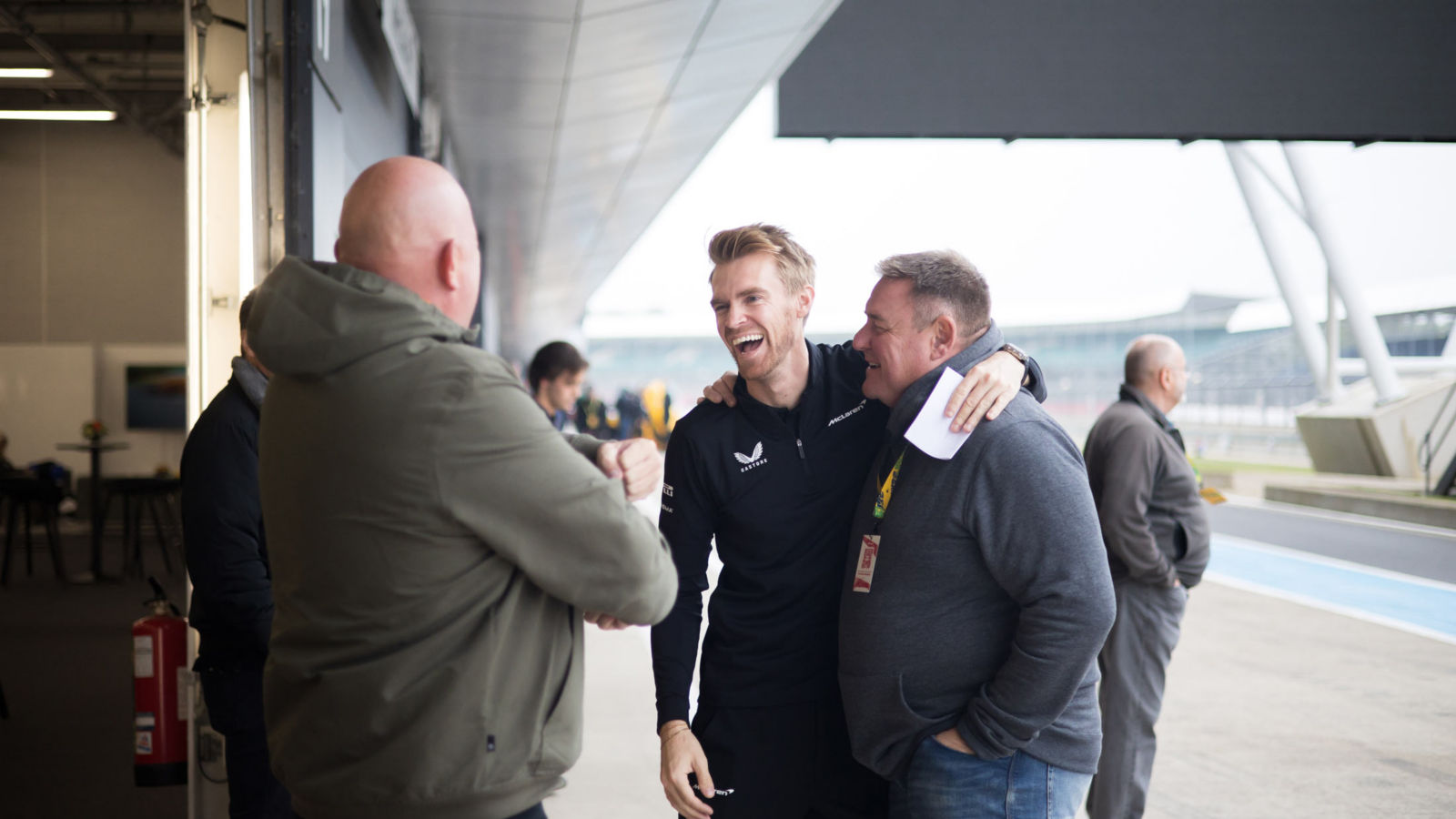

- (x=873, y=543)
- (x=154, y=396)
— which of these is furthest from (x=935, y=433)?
(x=154, y=396)

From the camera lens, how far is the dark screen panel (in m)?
7.24

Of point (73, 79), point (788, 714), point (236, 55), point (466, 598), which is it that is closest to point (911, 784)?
point (788, 714)

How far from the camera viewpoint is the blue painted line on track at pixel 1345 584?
837 cm

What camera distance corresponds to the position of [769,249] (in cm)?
221

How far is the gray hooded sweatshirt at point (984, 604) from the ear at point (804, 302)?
16.2 inches

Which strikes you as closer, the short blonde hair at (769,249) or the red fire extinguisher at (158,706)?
the short blonde hair at (769,249)

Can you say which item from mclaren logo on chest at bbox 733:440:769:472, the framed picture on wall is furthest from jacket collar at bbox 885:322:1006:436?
the framed picture on wall

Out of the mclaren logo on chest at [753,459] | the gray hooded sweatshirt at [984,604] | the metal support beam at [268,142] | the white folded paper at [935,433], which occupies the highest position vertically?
the metal support beam at [268,142]

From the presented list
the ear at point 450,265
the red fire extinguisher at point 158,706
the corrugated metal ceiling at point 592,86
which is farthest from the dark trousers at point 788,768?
the corrugated metal ceiling at point 592,86

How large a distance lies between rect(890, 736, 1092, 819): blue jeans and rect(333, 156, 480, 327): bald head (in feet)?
4.00

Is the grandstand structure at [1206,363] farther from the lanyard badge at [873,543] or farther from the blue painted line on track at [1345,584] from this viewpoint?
the lanyard badge at [873,543]

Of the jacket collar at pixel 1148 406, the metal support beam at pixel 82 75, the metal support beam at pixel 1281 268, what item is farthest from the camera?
the metal support beam at pixel 1281 268

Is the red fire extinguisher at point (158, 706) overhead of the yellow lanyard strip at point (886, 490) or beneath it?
beneath

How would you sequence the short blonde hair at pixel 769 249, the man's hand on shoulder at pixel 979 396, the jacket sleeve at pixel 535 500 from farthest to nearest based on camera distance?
1. the short blonde hair at pixel 769 249
2. the man's hand on shoulder at pixel 979 396
3. the jacket sleeve at pixel 535 500
